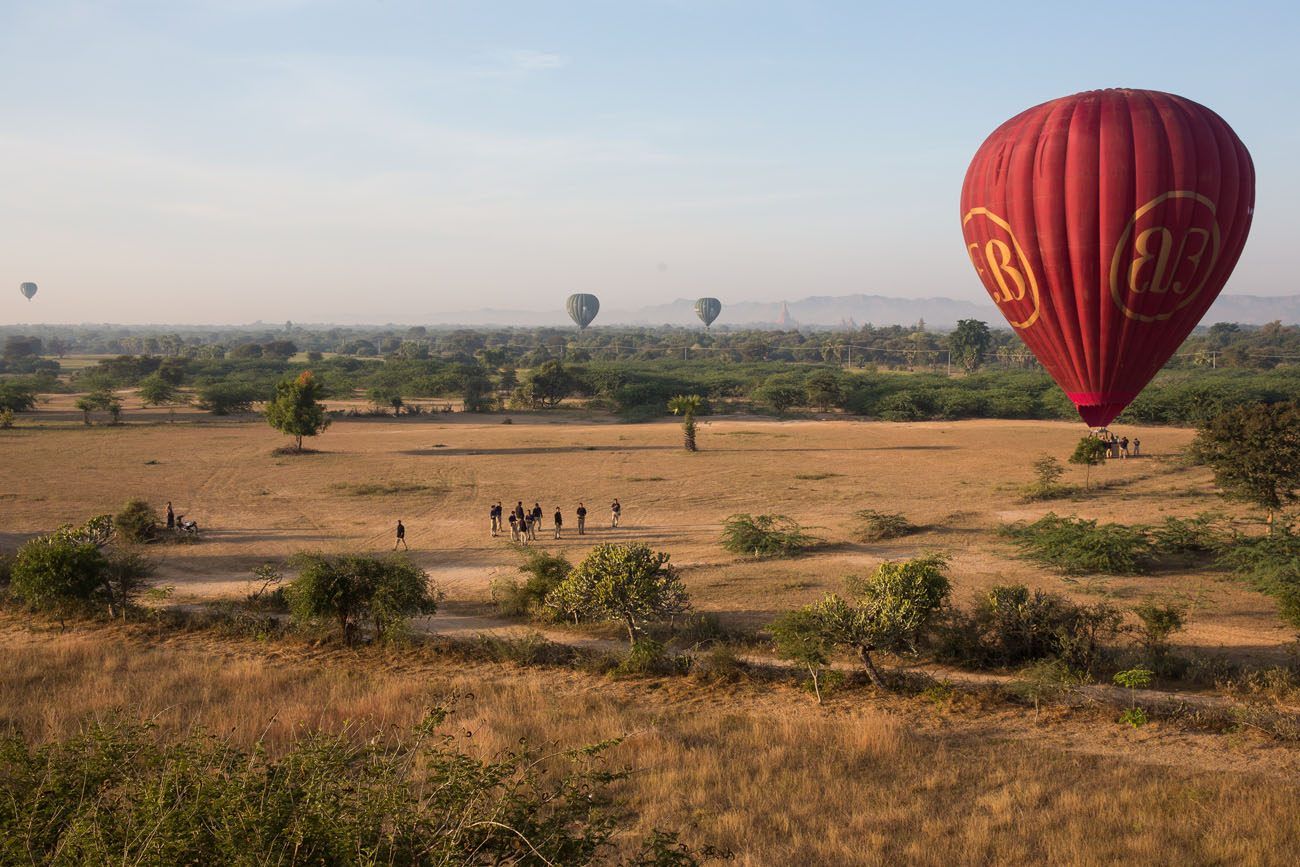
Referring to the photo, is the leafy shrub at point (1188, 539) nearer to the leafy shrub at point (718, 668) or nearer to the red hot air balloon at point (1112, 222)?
the red hot air balloon at point (1112, 222)

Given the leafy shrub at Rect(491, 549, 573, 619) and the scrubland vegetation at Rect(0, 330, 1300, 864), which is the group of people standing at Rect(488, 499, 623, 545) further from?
the leafy shrub at Rect(491, 549, 573, 619)

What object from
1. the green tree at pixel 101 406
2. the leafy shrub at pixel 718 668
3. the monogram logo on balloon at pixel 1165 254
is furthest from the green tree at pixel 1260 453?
the green tree at pixel 101 406

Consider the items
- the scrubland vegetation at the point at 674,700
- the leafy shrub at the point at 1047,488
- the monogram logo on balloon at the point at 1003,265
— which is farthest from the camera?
the leafy shrub at the point at 1047,488

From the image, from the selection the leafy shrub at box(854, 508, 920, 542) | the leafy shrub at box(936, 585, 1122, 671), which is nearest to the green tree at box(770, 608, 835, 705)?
the leafy shrub at box(936, 585, 1122, 671)

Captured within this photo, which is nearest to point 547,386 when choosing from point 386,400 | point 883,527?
point 386,400

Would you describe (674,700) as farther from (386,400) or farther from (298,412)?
(386,400)

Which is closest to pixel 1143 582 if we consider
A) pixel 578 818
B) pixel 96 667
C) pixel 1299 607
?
pixel 1299 607
